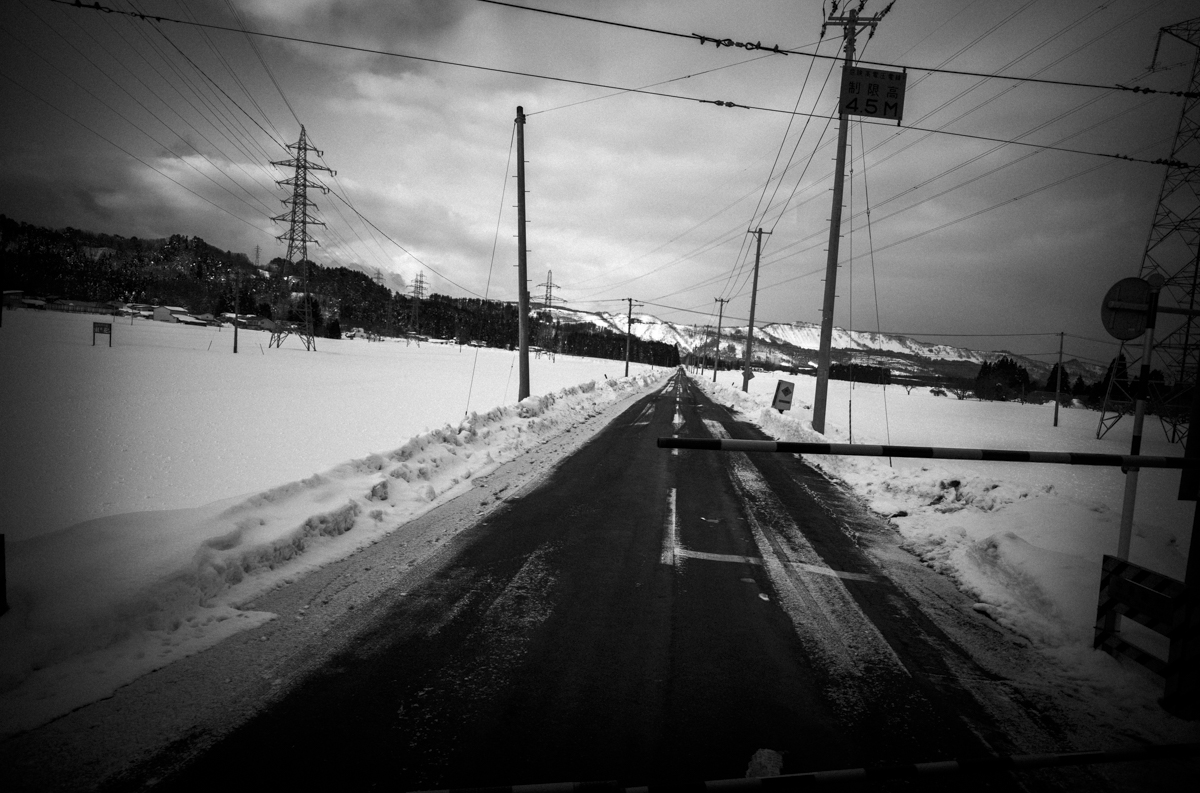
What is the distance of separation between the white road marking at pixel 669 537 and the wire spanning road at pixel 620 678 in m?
0.04

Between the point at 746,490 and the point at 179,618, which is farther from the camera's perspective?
the point at 746,490

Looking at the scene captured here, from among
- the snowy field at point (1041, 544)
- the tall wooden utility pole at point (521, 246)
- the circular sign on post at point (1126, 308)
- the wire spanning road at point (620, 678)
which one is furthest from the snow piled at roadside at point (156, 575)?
the tall wooden utility pole at point (521, 246)

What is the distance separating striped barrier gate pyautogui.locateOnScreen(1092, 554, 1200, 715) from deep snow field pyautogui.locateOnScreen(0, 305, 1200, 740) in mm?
146

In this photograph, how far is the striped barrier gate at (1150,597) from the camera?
2.97 meters

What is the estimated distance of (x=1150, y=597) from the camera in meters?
3.26

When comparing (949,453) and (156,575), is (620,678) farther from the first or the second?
(156,575)

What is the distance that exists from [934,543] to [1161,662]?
2802 millimetres

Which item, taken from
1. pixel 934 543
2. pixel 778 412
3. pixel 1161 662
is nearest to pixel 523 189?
pixel 778 412

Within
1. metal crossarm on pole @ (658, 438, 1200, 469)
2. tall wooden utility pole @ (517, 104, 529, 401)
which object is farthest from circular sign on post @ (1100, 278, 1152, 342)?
tall wooden utility pole @ (517, 104, 529, 401)

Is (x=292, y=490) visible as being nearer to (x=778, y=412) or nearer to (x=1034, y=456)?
(x=1034, y=456)

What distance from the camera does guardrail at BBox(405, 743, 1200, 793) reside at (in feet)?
6.52

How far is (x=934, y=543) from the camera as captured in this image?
19.5ft

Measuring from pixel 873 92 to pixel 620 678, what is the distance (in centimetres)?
1529

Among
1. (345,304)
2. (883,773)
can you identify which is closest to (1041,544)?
(883,773)
